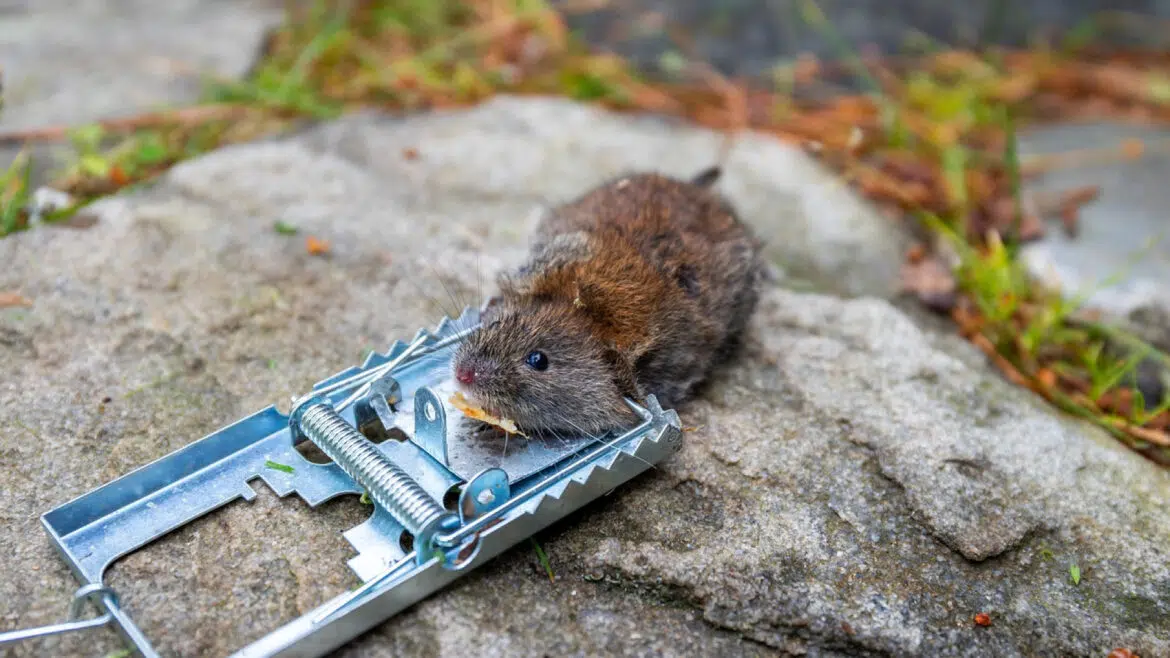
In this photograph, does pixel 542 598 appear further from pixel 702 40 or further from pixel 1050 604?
pixel 702 40

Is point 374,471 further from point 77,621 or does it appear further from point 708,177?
point 708,177

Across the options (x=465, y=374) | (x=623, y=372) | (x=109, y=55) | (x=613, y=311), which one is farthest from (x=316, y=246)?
(x=109, y=55)

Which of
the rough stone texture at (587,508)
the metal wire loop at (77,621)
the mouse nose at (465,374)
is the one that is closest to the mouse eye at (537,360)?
the mouse nose at (465,374)

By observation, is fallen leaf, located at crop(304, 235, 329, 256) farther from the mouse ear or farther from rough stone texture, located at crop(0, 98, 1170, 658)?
the mouse ear

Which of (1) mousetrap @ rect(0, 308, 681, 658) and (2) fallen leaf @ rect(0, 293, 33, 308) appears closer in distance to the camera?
(1) mousetrap @ rect(0, 308, 681, 658)

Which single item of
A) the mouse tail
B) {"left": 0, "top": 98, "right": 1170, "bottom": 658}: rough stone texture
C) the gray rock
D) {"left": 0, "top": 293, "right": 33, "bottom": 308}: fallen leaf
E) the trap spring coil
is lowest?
the gray rock

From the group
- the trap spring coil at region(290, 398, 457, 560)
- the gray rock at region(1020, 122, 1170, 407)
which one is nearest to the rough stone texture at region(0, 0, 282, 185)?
the trap spring coil at region(290, 398, 457, 560)
